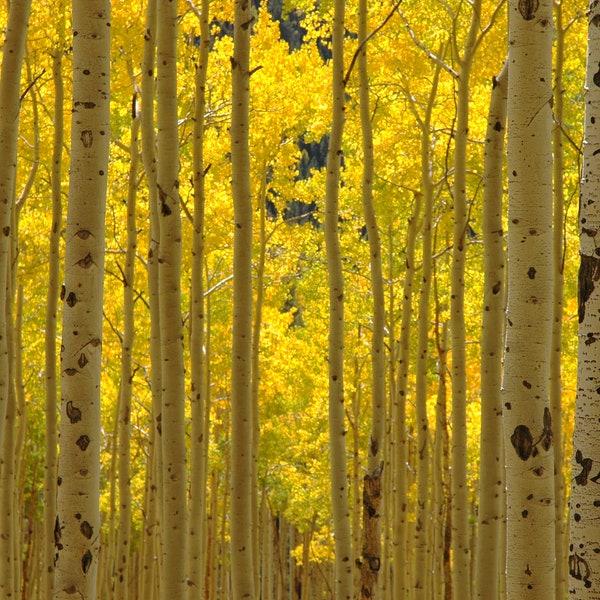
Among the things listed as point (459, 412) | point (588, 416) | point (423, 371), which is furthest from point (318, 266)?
point (588, 416)

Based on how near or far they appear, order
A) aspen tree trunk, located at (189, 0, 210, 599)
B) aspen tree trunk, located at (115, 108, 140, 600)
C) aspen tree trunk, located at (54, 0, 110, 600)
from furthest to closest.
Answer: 1. aspen tree trunk, located at (115, 108, 140, 600)
2. aspen tree trunk, located at (189, 0, 210, 599)
3. aspen tree trunk, located at (54, 0, 110, 600)

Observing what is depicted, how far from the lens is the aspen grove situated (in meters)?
2.66

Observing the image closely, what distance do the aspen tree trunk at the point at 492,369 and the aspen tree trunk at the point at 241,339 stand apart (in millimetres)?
1238

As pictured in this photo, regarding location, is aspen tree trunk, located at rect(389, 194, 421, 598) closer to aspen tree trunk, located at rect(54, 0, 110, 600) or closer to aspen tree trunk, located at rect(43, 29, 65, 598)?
aspen tree trunk, located at rect(43, 29, 65, 598)

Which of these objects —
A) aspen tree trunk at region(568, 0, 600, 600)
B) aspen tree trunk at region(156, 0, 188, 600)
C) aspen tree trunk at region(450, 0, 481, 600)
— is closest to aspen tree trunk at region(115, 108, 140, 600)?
aspen tree trunk at region(156, 0, 188, 600)

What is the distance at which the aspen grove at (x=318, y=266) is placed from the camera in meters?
2.66

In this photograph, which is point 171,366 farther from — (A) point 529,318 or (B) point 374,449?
(A) point 529,318

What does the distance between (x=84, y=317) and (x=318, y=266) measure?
9.70 meters

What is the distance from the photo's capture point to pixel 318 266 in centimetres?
1263

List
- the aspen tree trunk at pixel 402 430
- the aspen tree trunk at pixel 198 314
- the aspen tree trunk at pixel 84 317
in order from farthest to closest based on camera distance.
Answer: the aspen tree trunk at pixel 402 430 < the aspen tree trunk at pixel 198 314 < the aspen tree trunk at pixel 84 317

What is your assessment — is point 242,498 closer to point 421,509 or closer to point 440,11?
point 421,509

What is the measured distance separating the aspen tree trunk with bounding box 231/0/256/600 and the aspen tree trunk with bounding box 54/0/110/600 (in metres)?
1.63

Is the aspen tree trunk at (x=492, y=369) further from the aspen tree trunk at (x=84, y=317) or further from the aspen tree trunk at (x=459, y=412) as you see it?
the aspen tree trunk at (x=84, y=317)

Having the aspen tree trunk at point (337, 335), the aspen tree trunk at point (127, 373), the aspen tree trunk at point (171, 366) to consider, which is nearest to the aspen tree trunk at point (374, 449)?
the aspen tree trunk at point (337, 335)
